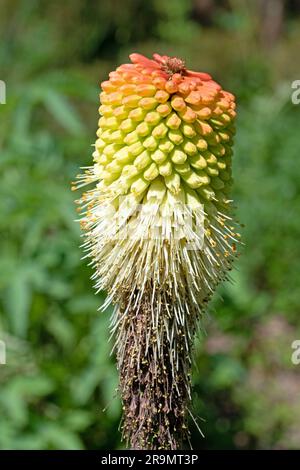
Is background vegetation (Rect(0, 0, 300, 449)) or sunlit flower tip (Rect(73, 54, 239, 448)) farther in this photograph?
background vegetation (Rect(0, 0, 300, 449))

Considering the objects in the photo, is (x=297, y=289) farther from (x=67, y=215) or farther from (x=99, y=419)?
(x=67, y=215)

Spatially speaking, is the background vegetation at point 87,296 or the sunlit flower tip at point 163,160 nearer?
the sunlit flower tip at point 163,160

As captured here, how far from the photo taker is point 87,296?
4.35m

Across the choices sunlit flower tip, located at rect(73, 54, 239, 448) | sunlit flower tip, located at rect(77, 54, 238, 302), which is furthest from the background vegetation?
sunlit flower tip, located at rect(77, 54, 238, 302)

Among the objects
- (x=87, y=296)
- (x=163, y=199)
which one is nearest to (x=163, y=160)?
(x=163, y=199)

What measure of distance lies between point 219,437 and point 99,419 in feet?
3.22

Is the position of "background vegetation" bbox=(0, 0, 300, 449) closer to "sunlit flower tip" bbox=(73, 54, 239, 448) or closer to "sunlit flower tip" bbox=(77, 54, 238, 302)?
"sunlit flower tip" bbox=(73, 54, 239, 448)

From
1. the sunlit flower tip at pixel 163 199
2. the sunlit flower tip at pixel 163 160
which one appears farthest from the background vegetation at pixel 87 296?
the sunlit flower tip at pixel 163 160

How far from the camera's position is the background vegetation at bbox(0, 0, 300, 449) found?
425 cm

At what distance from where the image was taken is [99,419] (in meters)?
4.49

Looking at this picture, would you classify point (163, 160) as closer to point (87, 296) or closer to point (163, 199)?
point (163, 199)

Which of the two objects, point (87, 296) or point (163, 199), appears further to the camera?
point (87, 296)

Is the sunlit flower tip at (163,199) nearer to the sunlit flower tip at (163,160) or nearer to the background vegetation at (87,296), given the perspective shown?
the sunlit flower tip at (163,160)

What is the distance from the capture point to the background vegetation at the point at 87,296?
167 inches
